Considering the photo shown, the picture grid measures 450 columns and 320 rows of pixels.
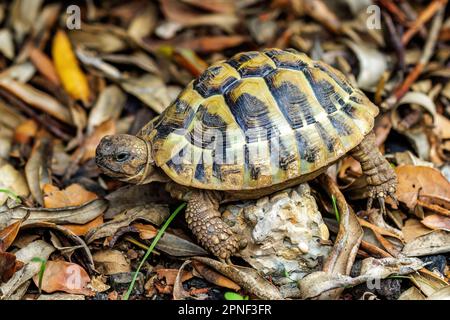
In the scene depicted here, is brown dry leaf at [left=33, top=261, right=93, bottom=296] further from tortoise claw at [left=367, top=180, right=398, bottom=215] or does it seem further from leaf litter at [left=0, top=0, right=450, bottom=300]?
tortoise claw at [left=367, top=180, right=398, bottom=215]

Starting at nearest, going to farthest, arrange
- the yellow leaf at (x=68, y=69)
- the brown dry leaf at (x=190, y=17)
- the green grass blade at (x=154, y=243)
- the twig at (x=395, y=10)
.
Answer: the green grass blade at (x=154, y=243)
the yellow leaf at (x=68, y=69)
the twig at (x=395, y=10)
the brown dry leaf at (x=190, y=17)

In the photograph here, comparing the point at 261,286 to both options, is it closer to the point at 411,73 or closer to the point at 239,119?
the point at 239,119

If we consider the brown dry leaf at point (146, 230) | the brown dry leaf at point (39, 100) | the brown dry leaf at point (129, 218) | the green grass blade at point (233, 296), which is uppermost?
the brown dry leaf at point (39, 100)

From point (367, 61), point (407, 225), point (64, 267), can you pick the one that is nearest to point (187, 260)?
point (64, 267)

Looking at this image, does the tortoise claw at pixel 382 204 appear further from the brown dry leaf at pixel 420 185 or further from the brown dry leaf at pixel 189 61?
the brown dry leaf at pixel 189 61

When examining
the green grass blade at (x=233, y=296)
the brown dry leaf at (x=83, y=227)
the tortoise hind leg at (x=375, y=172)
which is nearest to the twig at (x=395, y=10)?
the tortoise hind leg at (x=375, y=172)

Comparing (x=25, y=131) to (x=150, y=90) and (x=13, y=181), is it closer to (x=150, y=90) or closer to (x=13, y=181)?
(x=13, y=181)

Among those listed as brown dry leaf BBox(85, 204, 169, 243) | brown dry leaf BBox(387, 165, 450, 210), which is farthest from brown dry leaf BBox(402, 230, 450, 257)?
brown dry leaf BBox(85, 204, 169, 243)
